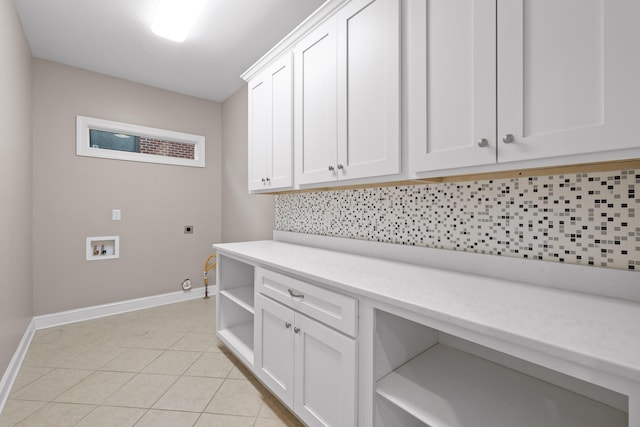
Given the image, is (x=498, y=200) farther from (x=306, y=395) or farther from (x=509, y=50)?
(x=306, y=395)

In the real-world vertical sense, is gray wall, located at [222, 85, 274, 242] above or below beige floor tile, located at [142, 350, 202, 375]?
above

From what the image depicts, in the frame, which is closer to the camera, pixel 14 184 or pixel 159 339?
pixel 14 184

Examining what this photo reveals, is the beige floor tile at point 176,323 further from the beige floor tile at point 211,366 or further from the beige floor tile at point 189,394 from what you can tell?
the beige floor tile at point 189,394

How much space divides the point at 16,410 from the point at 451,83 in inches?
A: 116

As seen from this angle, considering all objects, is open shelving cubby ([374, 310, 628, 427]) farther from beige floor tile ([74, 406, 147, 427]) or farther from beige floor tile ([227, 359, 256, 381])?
beige floor tile ([74, 406, 147, 427])

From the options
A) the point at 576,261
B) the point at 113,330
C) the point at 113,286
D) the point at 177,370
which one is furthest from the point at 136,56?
the point at 576,261

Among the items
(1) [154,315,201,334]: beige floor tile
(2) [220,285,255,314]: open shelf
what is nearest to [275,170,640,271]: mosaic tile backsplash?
(2) [220,285,255,314]: open shelf

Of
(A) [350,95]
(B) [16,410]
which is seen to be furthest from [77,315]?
(A) [350,95]

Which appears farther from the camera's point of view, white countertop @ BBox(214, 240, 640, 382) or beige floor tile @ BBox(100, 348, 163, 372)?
beige floor tile @ BBox(100, 348, 163, 372)

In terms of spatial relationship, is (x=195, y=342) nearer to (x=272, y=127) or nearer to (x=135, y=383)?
(x=135, y=383)

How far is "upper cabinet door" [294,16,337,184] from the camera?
1.67 m

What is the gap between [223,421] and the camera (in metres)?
1.58

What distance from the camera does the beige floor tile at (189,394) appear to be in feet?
5.58

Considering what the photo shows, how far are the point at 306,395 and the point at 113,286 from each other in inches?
117
